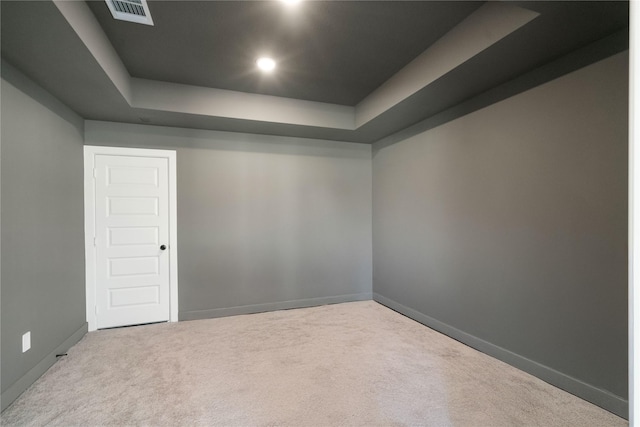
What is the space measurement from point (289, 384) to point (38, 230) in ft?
7.99

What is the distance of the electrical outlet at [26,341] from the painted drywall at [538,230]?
3711mm

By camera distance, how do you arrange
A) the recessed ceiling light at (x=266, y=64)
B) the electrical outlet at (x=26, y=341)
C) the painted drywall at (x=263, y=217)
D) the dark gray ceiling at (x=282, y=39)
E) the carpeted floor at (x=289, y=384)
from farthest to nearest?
the painted drywall at (x=263, y=217), the recessed ceiling light at (x=266, y=64), the electrical outlet at (x=26, y=341), the dark gray ceiling at (x=282, y=39), the carpeted floor at (x=289, y=384)

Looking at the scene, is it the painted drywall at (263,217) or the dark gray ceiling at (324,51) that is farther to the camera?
the painted drywall at (263,217)

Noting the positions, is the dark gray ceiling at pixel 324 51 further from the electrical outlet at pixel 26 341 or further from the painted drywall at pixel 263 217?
the electrical outlet at pixel 26 341

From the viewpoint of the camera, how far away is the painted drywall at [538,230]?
2.00 m

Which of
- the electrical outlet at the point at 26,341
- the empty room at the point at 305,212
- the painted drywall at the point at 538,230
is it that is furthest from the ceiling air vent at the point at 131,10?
the painted drywall at the point at 538,230

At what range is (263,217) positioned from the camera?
4.16 meters

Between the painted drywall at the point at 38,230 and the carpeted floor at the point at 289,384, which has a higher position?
the painted drywall at the point at 38,230

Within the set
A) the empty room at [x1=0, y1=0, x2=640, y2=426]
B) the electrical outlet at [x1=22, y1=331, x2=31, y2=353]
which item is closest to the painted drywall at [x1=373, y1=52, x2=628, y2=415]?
the empty room at [x1=0, y1=0, x2=640, y2=426]

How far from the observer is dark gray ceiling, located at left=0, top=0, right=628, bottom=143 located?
1.86m

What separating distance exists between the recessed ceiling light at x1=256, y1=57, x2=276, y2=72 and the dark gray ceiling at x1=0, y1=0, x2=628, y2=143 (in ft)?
0.33

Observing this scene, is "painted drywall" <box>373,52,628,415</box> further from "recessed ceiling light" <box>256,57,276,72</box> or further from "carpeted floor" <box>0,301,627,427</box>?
"recessed ceiling light" <box>256,57,276,72</box>

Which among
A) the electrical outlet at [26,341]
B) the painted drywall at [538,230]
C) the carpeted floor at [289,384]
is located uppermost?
the painted drywall at [538,230]

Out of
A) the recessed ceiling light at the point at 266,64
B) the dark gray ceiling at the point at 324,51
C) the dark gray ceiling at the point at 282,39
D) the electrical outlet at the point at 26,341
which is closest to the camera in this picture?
the dark gray ceiling at the point at 324,51
